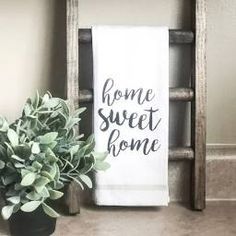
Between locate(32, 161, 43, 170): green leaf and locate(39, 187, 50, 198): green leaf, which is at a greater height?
locate(32, 161, 43, 170): green leaf

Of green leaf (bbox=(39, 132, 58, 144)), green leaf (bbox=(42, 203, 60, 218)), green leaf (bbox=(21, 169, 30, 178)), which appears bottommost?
green leaf (bbox=(42, 203, 60, 218))

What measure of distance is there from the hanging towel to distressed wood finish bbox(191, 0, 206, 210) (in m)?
0.04

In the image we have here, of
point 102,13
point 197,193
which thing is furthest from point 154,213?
point 102,13

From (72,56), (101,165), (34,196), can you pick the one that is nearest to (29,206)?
(34,196)

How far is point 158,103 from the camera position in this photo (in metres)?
0.83

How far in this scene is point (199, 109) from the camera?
0.83 m

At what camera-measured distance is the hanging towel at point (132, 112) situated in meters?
0.82

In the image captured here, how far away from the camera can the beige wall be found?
2.75 ft

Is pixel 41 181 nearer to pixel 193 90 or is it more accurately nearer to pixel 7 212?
pixel 7 212

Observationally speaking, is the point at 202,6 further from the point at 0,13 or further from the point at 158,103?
the point at 0,13

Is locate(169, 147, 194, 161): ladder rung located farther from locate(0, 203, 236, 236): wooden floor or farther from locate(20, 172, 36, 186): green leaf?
locate(20, 172, 36, 186): green leaf

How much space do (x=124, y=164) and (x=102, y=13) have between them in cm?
22

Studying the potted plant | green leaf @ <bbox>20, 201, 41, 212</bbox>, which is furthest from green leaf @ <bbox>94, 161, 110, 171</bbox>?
green leaf @ <bbox>20, 201, 41, 212</bbox>

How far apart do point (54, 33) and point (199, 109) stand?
24cm
